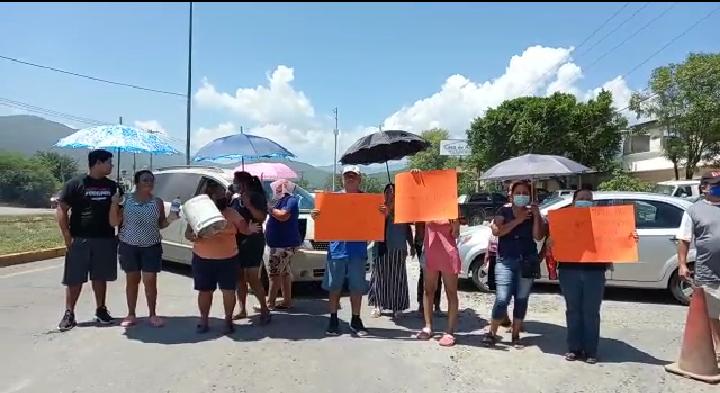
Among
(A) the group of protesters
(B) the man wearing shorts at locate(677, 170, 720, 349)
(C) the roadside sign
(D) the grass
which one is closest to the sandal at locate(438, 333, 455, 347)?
(A) the group of protesters

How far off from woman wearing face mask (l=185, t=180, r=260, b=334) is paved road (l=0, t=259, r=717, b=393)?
0.36 metres

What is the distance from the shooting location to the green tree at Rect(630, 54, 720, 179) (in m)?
26.2

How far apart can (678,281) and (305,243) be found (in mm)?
5286

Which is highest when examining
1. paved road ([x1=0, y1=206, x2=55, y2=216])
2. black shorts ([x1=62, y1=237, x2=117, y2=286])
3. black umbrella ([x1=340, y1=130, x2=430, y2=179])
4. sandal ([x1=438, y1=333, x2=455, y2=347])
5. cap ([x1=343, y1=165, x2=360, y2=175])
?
black umbrella ([x1=340, y1=130, x2=430, y2=179])

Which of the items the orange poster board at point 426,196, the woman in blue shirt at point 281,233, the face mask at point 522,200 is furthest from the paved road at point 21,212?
the face mask at point 522,200

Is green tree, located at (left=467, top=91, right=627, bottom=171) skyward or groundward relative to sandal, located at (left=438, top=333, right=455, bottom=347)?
skyward

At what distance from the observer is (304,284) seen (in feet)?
28.0

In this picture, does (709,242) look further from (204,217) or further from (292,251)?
(204,217)

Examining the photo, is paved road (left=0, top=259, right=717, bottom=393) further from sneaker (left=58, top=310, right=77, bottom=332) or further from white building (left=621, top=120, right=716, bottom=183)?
white building (left=621, top=120, right=716, bottom=183)

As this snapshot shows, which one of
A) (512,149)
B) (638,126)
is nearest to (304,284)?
(512,149)

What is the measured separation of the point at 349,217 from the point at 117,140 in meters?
3.06

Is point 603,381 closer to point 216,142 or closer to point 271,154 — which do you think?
point 271,154

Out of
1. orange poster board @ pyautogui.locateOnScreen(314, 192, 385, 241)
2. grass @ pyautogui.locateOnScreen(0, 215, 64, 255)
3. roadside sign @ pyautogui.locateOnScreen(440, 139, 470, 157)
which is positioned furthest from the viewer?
roadside sign @ pyautogui.locateOnScreen(440, 139, 470, 157)

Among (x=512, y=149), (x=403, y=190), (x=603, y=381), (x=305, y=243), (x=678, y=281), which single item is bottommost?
(x=603, y=381)
